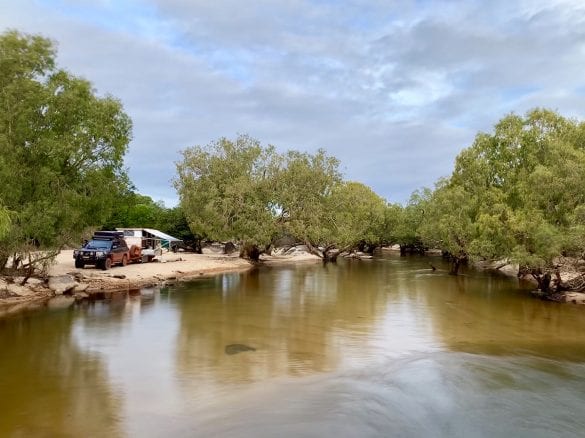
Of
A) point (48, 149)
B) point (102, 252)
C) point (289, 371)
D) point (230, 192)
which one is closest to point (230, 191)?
point (230, 192)

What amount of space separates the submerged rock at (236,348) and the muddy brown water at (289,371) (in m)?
0.03

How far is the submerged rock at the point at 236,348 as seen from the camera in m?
13.3

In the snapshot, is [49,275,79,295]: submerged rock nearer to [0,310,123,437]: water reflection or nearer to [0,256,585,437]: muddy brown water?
[0,256,585,437]: muddy brown water

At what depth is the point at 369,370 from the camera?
11.8 m

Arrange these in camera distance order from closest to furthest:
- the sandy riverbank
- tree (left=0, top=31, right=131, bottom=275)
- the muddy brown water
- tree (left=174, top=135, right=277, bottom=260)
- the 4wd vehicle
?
the muddy brown water
tree (left=0, top=31, right=131, bottom=275)
the sandy riverbank
the 4wd vehicle
tree (left=174, top=135, right=277, bottom=260)

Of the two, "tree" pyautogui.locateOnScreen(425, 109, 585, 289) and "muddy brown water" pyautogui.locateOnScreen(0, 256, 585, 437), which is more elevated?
"tree" pyautogui.locateOnScreen(425, 109, 585, 289)

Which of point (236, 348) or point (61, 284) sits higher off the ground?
point (61, 284)

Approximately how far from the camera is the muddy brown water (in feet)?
27.7

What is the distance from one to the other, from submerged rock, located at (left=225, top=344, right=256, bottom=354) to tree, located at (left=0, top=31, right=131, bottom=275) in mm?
11069

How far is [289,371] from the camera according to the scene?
37.9 ft

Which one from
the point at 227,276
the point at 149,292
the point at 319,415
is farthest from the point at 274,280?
the point at 319,415

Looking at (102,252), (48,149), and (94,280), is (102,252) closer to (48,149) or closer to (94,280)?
(94,280)

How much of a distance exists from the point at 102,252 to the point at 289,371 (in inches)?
852

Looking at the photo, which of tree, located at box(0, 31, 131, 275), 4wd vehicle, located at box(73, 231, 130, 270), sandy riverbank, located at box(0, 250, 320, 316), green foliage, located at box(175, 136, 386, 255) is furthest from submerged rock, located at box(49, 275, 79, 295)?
green foliage, located at box(175, 136, 386, 255)
